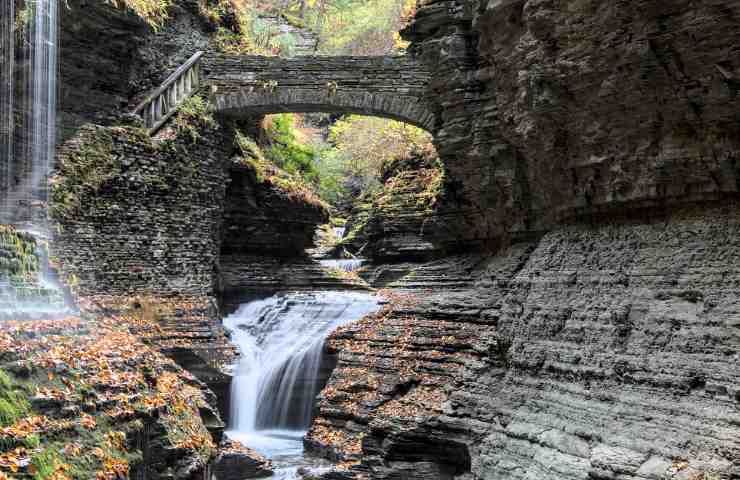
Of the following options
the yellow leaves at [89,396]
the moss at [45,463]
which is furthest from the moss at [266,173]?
the moss at [45,463]

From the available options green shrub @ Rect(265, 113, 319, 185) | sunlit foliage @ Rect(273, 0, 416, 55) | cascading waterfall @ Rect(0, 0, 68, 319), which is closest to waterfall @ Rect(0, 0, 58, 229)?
cascading waterfall @ Rect(0, 0, 68, 319)

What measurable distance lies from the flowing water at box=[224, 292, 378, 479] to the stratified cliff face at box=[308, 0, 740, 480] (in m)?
1.37

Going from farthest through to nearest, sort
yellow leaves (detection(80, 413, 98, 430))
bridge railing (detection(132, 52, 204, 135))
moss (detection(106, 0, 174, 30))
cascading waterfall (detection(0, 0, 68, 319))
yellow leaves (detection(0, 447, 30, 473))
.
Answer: bridge railing (detection(132, 52, 204, 135)), moss (detection(106, 0, 174, 30)), cascading waterfall (detection(0, 0, 68, 319)), yellow leaves (detection(80, 413, 98, 430)), yellow leaves (detection(0, 447, 30, 473))

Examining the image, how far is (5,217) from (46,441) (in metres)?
7.81

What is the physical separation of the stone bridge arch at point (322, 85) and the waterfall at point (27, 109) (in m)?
4.46

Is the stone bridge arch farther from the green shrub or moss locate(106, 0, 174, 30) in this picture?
the green shrub

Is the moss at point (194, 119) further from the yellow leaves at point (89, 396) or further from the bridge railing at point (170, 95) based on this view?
the yellow leaves at point (89, 396)

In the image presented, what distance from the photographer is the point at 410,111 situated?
16.4 meters

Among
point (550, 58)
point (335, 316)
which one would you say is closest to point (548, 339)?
point (550, 58)

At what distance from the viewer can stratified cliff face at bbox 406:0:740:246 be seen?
6133 millimetres

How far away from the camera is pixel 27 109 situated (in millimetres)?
13055

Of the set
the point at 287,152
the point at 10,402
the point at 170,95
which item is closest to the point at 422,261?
the point at 170,95

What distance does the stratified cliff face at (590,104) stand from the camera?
20.1 feet

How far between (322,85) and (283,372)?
7393mm
